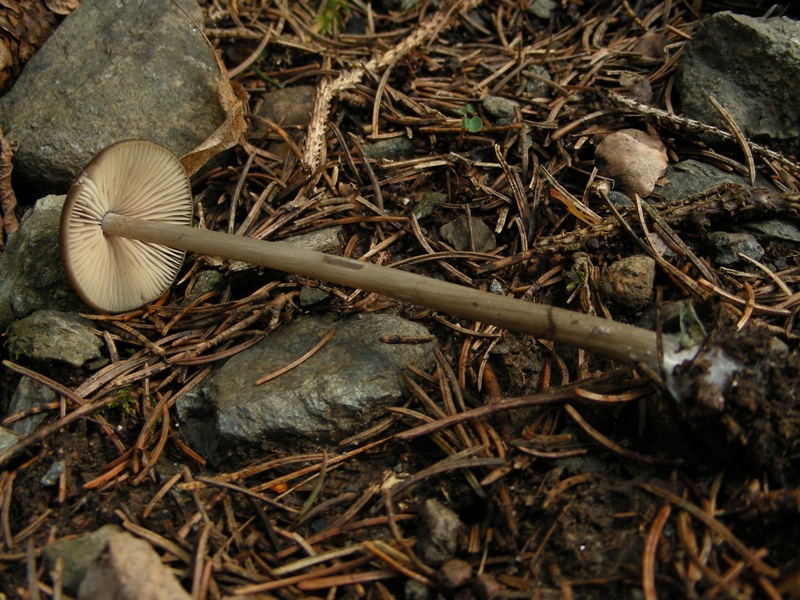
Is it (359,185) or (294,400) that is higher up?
(359,185)

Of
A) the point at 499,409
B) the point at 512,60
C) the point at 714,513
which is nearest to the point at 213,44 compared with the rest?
the point at 512,60

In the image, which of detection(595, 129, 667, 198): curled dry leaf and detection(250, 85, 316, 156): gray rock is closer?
detection(595, 129, 667, 198): curled dry leaf

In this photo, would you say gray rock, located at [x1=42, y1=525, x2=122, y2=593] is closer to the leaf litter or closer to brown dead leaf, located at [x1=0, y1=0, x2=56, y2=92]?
the leaf litter

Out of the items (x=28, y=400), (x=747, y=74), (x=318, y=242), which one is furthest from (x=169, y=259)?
(x=747, y=74)

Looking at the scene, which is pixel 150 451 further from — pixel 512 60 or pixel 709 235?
pixel 512 60

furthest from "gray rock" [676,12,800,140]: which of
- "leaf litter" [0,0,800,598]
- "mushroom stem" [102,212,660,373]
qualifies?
"mushroom stem" [102,212,660,373]

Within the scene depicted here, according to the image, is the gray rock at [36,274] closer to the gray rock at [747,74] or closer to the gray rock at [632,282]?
the gray rock at [632,282]
